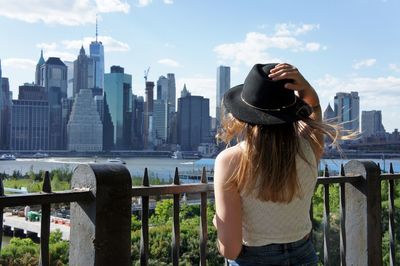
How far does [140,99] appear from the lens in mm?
95500

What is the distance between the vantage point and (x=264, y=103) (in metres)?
1.95

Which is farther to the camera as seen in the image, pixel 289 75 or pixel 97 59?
pixel 97 59

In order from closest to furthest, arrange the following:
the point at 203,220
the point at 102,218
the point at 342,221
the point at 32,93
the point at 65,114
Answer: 1. the point at 102,218
2. the point at 203,220
3. the point at 342,221
4. the point at 65,114
5. the point at 32,93

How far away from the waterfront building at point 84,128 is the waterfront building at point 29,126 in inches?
169

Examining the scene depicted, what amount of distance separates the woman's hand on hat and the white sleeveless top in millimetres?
242

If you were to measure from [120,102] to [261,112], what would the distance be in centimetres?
9622

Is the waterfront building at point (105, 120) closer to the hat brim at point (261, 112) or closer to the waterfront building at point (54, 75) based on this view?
the waterfront building at point (54, 75)

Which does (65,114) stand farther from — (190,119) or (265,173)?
(265,173)

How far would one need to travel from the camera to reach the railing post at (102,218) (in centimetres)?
218

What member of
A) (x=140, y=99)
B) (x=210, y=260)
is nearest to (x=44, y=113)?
(x=140, y=99)

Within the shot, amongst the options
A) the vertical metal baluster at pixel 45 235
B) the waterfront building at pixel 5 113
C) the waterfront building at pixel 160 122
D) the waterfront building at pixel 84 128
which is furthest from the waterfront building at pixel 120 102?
the vertical metal baluster at pixel 45 235

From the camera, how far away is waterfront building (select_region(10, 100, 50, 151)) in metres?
79.9

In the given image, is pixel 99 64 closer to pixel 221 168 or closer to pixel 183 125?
pixel 183 125

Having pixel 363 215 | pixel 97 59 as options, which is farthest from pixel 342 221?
pixel 97 59
